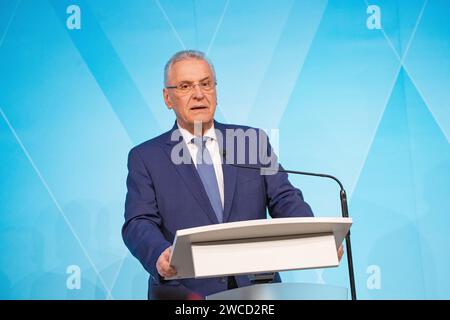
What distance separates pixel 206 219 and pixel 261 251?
32.2 inches

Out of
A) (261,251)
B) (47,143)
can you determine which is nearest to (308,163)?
(47,143)

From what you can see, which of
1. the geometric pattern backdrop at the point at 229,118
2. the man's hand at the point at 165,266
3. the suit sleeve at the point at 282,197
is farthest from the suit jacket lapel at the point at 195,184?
the geometric pattern backdrop at the point at 229,118

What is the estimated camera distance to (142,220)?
2.88 m

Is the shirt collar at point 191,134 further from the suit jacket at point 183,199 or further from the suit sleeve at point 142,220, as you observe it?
the suit sleeve at point 142,220

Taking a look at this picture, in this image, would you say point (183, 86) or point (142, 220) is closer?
point (142, 220)

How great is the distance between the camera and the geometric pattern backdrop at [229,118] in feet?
13.3

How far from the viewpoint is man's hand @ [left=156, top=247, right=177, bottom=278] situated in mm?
2355

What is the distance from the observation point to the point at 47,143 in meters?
4.11

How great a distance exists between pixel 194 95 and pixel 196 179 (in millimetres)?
436

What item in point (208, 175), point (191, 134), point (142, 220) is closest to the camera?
point (142, 220)

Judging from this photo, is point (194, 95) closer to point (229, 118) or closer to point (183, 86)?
point (183, 86)

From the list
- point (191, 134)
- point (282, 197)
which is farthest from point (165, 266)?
point (191, 134)

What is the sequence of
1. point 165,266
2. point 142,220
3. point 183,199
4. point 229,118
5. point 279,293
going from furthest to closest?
point 229,118, point 183,199, point 142,220, point 165,266, point 279,293

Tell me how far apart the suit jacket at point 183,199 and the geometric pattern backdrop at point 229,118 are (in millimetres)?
969
